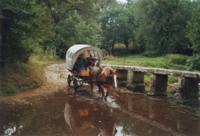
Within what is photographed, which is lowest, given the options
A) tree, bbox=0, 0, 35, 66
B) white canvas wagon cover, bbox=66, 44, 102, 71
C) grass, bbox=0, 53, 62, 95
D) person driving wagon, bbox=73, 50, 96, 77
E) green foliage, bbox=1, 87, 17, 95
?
green foliage, bbox=1, 87, 17, 95

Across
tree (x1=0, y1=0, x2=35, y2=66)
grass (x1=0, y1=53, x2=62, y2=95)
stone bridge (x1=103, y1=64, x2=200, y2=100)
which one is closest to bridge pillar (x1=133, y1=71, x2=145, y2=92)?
stone bridge (x1=103, y1=64, x2=200, y2=100)

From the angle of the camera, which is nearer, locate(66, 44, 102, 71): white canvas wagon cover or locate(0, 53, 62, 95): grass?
locate(0, 53, 62, 95): grass

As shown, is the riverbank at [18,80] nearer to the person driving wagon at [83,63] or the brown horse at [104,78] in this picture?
the person driving wagon at [83,63]

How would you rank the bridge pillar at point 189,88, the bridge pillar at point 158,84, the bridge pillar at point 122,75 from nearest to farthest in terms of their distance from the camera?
1. the bridge pillar at point 189,88
2. the bridge pillar at point 158,84
3. the bridge pillar at point 122,75

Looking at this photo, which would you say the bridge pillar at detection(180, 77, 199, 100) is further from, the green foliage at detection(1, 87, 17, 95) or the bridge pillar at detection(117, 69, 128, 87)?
the green foliage at detection(1, 87, 17, 95)

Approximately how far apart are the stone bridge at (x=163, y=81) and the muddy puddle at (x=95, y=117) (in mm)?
1114

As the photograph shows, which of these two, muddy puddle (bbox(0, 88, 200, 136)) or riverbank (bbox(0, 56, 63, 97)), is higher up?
riverbank (bbox(0, 56, 63, 97))

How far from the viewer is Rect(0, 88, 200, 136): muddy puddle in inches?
438

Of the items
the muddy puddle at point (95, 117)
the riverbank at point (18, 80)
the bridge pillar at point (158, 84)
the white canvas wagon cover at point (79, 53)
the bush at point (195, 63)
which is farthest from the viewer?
the bush at point (195, 63)

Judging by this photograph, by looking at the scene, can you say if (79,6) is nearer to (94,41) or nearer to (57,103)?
(94,41)

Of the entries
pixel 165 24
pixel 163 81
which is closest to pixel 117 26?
pixel 165 24

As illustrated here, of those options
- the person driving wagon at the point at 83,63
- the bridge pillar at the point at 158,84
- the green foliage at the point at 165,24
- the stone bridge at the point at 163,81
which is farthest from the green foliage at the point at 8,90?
the green foliage at the point at 165,24

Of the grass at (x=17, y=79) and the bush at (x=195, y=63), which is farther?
the bush at (x=195, y=63)

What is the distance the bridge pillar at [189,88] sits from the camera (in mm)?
17109
